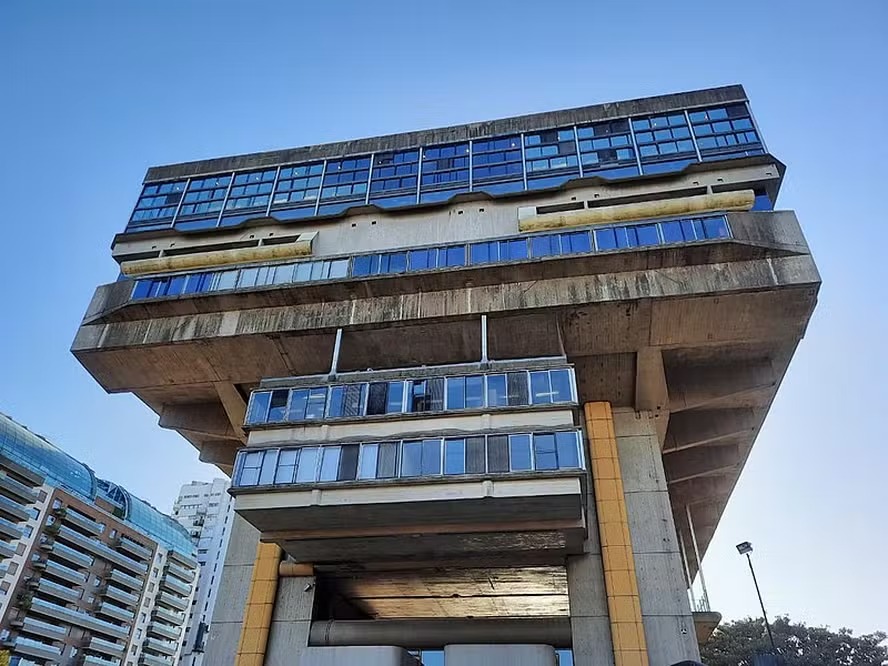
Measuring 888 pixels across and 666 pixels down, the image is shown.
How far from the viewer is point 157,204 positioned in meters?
30.9

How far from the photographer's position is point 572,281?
23.2 m

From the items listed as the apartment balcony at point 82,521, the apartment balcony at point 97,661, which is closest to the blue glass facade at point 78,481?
the apartment balcony at point 82,521

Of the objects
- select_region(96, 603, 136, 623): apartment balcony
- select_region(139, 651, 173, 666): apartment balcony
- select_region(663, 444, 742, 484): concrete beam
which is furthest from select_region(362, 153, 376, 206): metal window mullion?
select_region(139, 651, 173, 666): apartment balcony

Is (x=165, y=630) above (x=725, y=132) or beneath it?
beneath

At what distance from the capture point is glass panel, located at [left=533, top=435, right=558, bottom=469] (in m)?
19.2

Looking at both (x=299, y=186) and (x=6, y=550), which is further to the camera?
(x=6, y=550)

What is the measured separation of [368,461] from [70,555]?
6283 centimetres

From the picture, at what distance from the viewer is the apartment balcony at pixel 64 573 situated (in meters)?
63.3

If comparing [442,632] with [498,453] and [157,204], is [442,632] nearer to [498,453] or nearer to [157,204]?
[498,453]

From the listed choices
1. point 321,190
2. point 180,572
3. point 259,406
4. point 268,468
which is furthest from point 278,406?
point 180,572

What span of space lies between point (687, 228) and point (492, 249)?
751 centimetres

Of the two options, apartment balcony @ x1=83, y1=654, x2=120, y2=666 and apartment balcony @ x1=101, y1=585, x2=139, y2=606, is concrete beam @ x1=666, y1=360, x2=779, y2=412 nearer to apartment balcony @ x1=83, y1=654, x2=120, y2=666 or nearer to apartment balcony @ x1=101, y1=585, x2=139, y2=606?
apartment balcony @ x1=83, y1=654, x2=120, y2=666

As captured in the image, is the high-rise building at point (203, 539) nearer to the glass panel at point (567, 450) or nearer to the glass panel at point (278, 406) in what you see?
the glass panel at point (278, 406)

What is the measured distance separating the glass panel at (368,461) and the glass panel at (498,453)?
3847mm
